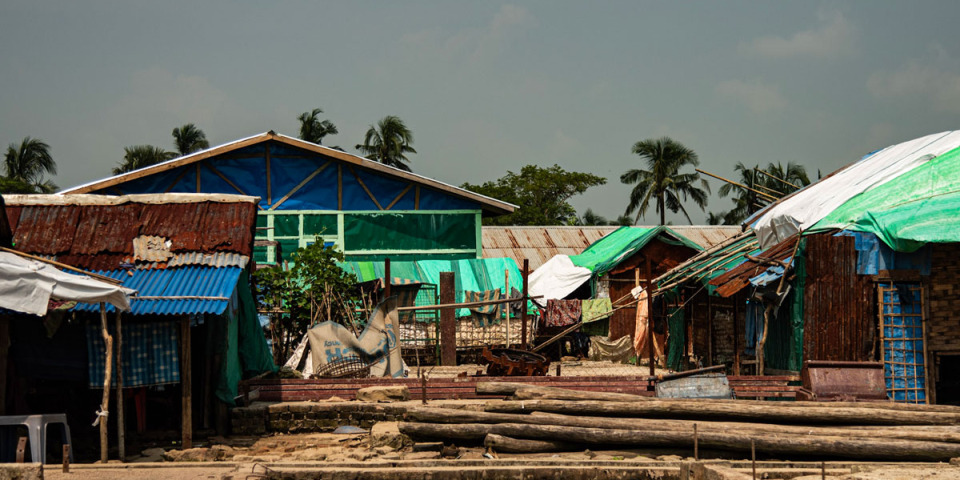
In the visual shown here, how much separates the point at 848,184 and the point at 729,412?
810cm

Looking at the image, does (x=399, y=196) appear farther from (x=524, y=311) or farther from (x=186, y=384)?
(x=186, y=384)

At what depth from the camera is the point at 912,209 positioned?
14.9m

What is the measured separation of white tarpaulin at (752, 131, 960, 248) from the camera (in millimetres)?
16578

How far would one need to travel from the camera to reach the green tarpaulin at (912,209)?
14.2 metres

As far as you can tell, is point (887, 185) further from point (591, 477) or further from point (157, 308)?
point (157, 308)

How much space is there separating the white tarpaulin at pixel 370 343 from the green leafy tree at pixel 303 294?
153cm

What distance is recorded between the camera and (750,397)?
48.6 ft

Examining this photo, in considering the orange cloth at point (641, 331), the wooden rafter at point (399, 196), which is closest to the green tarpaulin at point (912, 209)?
the orange cloth at point (641, 331)

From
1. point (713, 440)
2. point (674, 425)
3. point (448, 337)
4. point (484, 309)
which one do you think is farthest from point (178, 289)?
point (484, 309)

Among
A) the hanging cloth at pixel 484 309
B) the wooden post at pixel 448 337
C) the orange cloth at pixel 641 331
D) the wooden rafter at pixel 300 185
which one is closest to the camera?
the wooden post at pixel 448 337

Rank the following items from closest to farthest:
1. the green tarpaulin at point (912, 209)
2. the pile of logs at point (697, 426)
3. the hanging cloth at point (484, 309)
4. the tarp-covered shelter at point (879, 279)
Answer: the pile of logs at point (697, 426) < the green tarpaulin at point (912, 209) < the tarp-covered shelter at point (879, 279) < the hanging cloth at point (484, 309)

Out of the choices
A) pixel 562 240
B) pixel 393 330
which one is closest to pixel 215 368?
pixel 393 330

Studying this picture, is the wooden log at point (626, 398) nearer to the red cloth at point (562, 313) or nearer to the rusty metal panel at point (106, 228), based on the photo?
the rusty metal panel at point (106, 228)

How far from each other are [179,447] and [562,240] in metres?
23.6
